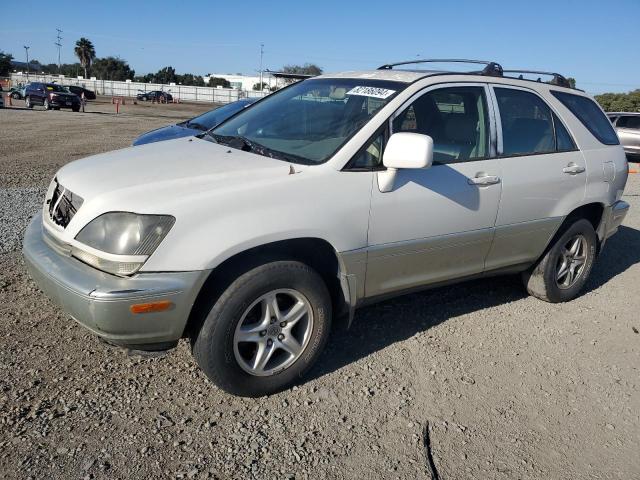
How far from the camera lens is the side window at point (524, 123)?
4047 millimetres

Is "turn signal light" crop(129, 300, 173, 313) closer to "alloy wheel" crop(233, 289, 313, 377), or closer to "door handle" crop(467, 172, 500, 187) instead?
"alloy wheel" crop(233, 289, 313, 377)

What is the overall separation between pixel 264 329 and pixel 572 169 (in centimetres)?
289

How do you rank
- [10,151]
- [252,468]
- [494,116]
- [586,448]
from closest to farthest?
[252,468] → [586,448] → [494,116] → [10,151]

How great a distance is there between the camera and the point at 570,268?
4832mm

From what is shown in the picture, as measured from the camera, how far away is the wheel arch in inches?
113

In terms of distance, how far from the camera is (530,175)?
4094mm

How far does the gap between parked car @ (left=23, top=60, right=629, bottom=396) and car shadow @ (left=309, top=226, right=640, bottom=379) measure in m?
0.41

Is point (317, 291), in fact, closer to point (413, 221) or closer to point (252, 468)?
point (413, 221)

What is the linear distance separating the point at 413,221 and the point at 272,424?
1.47 m

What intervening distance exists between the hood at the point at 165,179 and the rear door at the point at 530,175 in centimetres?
173

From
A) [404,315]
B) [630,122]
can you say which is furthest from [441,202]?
[630,122]

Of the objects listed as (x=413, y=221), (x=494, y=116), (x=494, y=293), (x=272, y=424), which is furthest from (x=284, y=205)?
(x=494, y=293)

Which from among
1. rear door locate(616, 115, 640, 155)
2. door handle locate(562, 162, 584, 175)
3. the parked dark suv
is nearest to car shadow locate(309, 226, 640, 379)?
door handle locate(562, 162, 584, 175)

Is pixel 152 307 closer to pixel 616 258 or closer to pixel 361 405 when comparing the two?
pixel 361 405
